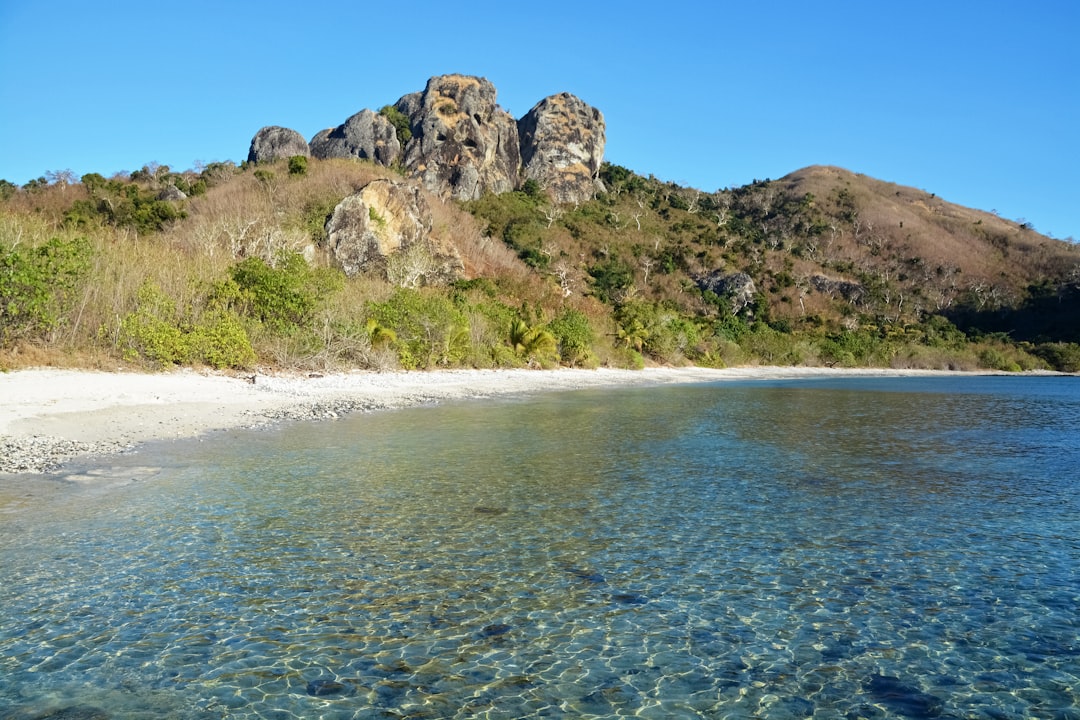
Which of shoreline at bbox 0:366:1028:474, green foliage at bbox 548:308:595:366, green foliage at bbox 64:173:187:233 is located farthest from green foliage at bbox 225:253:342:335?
green foliage at bbox 64:173:187:233

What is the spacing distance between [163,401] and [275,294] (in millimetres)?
10809

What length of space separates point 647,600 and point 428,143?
9351 centimetres

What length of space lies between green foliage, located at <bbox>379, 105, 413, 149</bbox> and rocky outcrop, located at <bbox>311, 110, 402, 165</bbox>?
170 centimetres

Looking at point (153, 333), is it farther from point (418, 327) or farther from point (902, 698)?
point (902, 698)

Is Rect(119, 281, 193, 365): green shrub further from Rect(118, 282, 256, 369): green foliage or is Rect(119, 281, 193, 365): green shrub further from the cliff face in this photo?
the cliff face

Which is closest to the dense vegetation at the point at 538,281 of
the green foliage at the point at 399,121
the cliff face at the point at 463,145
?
the cliff face at the point at 463,145

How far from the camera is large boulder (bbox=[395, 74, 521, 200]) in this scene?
303 feet

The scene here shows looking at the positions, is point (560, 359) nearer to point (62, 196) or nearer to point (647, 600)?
point (647, 600)

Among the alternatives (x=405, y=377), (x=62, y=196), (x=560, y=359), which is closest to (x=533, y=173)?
(x=62, y=196)

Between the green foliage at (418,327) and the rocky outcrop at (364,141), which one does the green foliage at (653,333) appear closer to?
the green foliage at (418,327)

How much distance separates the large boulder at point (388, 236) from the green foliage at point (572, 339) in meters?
11.8

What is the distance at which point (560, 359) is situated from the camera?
149 feet

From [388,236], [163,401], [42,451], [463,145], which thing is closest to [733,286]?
[463,145]

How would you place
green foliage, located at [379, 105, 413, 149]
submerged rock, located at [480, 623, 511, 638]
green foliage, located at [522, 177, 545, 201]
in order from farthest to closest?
green foliage, located at [522, 177, 545, 201], green foliage, located at [379, 105, 413, 149], submerged rock, located at [480, 623, 511, 638]
